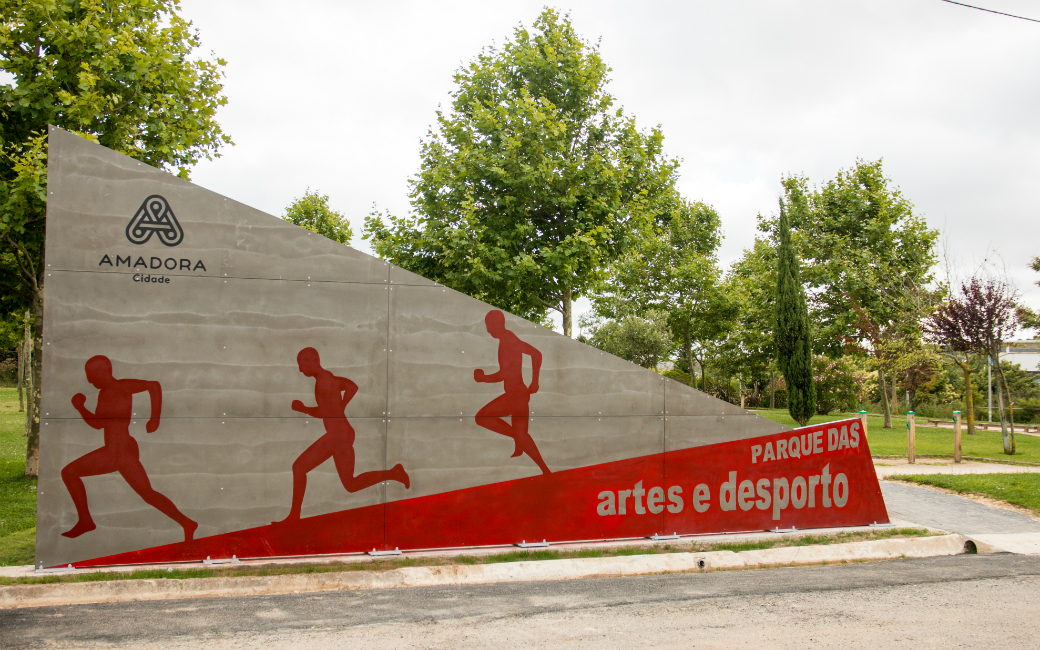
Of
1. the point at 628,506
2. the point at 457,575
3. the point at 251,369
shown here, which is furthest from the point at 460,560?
the point at 251,369

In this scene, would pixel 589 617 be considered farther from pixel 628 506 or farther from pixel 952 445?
pixel 952 445

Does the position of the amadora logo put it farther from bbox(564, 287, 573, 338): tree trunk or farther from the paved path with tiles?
bbox(564, 287, 573, 338): tree trunk

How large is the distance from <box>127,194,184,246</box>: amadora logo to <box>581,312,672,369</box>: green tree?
96.2 ft

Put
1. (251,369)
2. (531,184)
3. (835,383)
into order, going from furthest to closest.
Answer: (835,383) → (531,184) → (251,369)

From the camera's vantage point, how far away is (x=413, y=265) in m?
17.9

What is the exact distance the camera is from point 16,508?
9.55 m

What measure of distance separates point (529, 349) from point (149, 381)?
3984mm

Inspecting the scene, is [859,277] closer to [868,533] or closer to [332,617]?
[868,533]

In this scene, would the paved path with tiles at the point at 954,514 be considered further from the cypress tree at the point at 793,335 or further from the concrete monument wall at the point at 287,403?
the cypress tree at the point at 793,335

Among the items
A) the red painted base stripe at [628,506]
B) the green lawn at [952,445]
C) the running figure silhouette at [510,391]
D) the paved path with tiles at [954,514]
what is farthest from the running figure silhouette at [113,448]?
the green lawn at [952,445]

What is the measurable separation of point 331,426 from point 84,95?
8.04 meters

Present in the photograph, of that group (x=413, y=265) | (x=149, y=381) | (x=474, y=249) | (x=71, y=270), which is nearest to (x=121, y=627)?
(x=149, y=381)

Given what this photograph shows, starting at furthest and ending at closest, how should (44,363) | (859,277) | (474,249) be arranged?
(859,277), (474,249), (44,363)

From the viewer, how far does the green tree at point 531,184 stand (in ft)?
54.2
